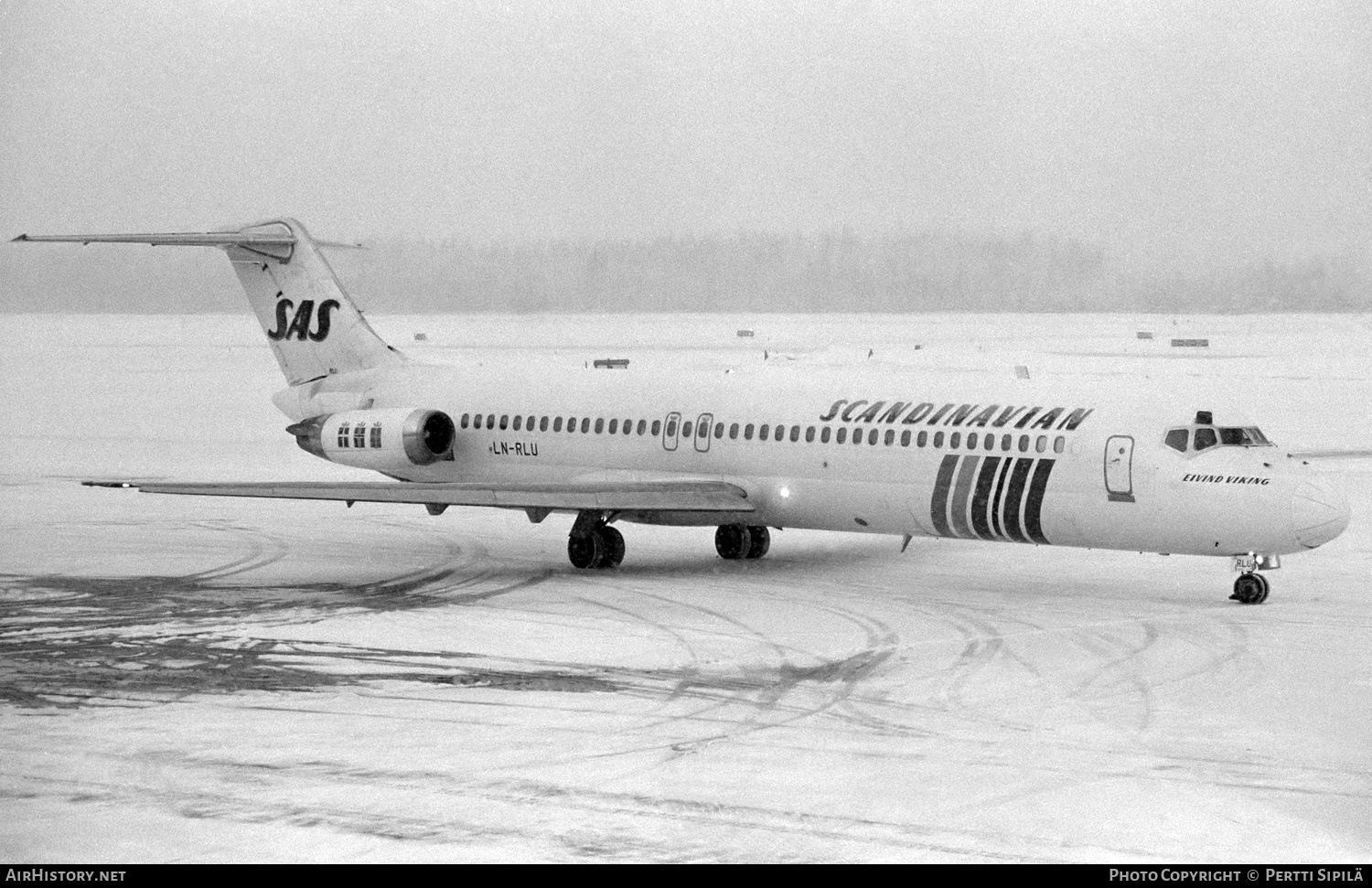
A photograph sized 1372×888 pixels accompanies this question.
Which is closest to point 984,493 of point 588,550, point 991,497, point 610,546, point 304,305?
point 991,497

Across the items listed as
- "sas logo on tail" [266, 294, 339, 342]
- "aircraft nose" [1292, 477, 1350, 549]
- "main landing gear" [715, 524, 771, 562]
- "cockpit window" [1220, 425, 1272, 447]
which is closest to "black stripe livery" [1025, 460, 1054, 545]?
"cockpit window" [1220, 425, 1272, 447]

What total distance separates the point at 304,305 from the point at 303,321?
24 cm

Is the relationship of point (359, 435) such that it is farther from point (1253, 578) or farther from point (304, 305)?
point (1253, 578)

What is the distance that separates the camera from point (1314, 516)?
18.8 metres

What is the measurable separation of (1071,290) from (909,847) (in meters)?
31.8

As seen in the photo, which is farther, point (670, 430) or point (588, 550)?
point (670, 430)

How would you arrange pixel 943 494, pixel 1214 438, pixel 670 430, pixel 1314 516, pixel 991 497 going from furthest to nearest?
pixel 670 430 → pixel 943 494 → pixel 991 497 → pixel 1214 438 → pixel 1314 516

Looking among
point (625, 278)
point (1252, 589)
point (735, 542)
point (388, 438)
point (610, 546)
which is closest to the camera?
point (1252, 589)

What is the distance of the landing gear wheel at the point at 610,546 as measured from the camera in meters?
22.8

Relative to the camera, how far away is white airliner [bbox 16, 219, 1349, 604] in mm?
19641

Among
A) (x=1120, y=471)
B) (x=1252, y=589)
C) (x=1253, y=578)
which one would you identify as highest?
(x=1120, y=471)

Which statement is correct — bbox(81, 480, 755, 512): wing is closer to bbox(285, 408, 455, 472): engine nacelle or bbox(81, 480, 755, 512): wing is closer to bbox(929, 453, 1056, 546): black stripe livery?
bbox(285, 408, 455, 472): engine nacelle

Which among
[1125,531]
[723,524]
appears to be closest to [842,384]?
[723,524]

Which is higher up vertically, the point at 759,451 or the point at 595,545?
the point at 759,451
